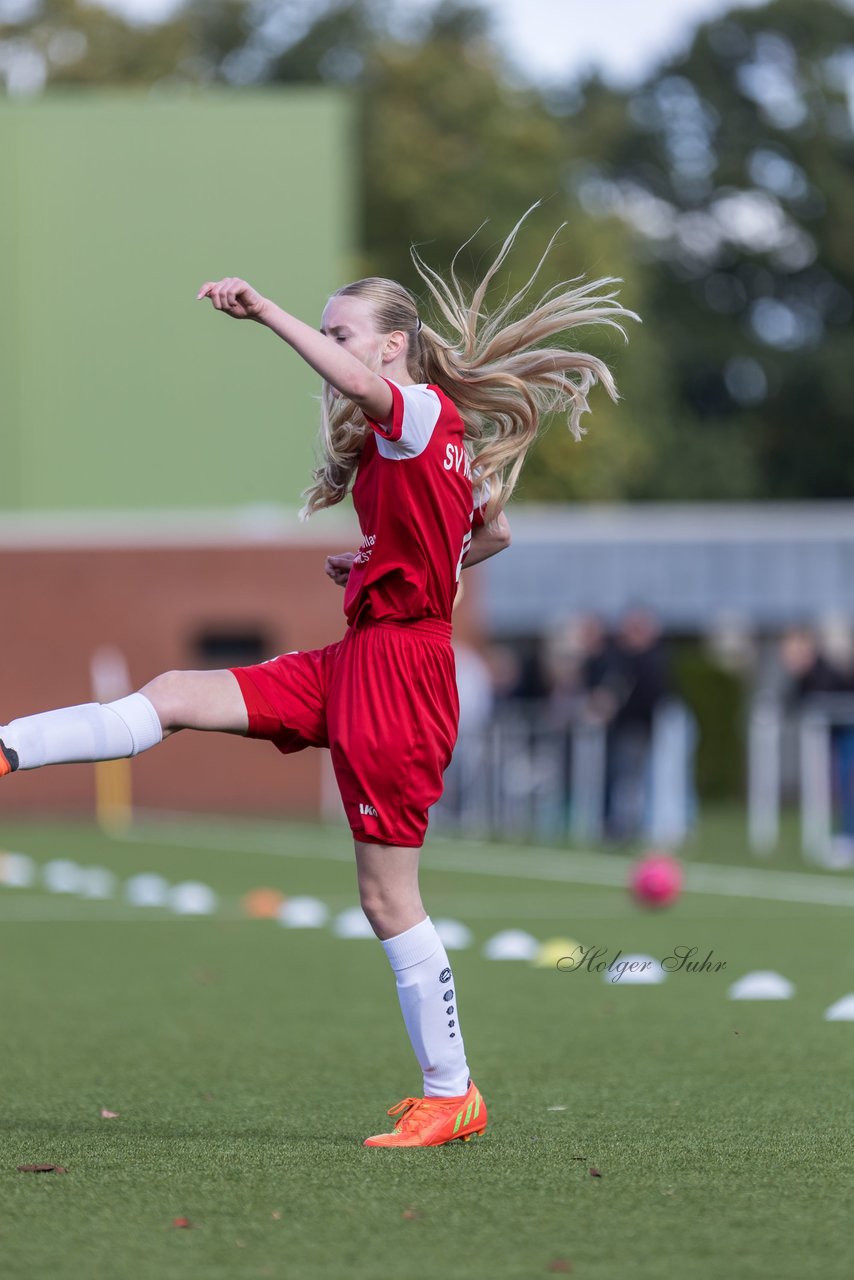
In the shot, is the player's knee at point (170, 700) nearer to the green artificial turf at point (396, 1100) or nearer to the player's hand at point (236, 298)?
the player's hand at point (236, 298)

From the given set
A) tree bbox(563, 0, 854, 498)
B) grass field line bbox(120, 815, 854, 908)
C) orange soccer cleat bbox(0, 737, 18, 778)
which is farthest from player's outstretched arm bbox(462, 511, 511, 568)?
tree bbox(563, 0, 854, 498)

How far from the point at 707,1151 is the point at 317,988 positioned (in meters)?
4.29

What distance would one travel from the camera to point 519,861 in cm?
1850

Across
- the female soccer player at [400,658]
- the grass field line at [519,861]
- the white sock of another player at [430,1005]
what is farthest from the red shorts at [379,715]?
the grass field line at [519,861]

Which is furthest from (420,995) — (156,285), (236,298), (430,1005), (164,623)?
(156,285)

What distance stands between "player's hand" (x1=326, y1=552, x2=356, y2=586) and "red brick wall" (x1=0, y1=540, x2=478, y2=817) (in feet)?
77.8

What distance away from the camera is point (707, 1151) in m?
5.19

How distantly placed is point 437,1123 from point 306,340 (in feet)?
6.22

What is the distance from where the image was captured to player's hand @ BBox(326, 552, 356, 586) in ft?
18.4

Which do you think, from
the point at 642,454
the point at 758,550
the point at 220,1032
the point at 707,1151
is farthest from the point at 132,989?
the point at 642,454

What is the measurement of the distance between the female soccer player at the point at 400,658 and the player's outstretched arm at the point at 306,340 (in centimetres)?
16

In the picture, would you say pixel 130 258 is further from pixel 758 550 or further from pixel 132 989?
pixel 132 989

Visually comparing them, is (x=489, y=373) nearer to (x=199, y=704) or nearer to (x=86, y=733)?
(x=199, y=704)

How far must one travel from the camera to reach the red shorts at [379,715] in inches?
205
